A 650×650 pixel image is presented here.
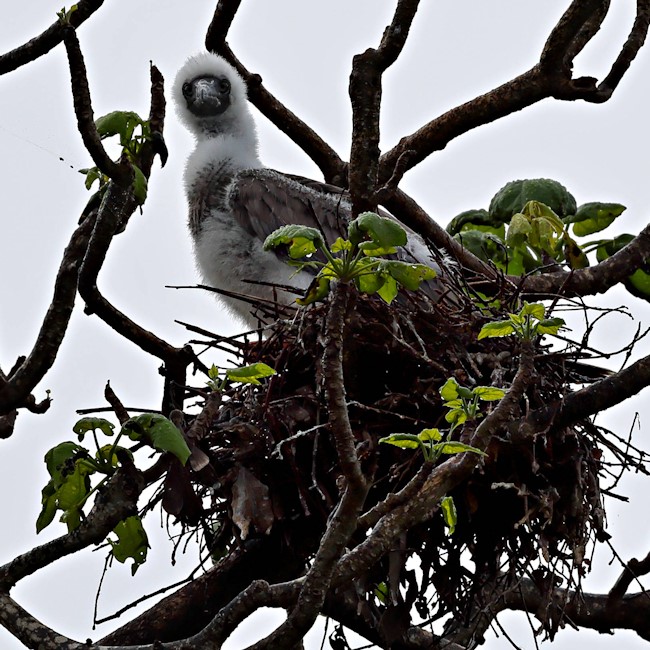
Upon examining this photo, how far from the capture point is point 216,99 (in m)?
6.47

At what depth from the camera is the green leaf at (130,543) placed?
12.8 feet

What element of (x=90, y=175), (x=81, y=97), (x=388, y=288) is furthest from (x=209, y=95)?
(x=388, y=288)

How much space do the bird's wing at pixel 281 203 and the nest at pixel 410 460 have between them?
1.42 metres

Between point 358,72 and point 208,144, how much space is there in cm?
300

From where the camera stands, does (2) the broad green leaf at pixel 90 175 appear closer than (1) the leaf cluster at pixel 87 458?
No

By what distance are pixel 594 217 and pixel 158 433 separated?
264cm

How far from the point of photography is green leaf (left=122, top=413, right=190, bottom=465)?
10.7 feet

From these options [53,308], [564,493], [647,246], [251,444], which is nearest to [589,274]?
[647,246]

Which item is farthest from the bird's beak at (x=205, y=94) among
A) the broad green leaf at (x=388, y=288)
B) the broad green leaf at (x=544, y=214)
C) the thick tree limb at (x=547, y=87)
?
the broad green leaf at (x=388, y=288)

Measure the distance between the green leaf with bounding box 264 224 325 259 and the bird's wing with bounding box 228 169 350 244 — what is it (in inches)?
96.2

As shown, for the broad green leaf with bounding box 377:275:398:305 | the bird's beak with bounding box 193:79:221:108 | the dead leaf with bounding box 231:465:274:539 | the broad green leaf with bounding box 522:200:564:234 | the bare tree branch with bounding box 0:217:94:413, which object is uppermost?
the bird's beak with bounding box 193:79:221:108

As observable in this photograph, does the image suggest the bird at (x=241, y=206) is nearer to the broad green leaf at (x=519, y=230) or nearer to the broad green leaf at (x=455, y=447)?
the broad green leaf at (x=519, y=230)

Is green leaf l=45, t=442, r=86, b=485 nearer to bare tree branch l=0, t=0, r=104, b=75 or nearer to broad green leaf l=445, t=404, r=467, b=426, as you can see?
broad green leaf l=445, t=404, r=467, b=426

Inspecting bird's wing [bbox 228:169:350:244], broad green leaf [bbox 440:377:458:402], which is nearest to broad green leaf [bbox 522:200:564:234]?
bird's wing [bbox 228:169:350:244]
